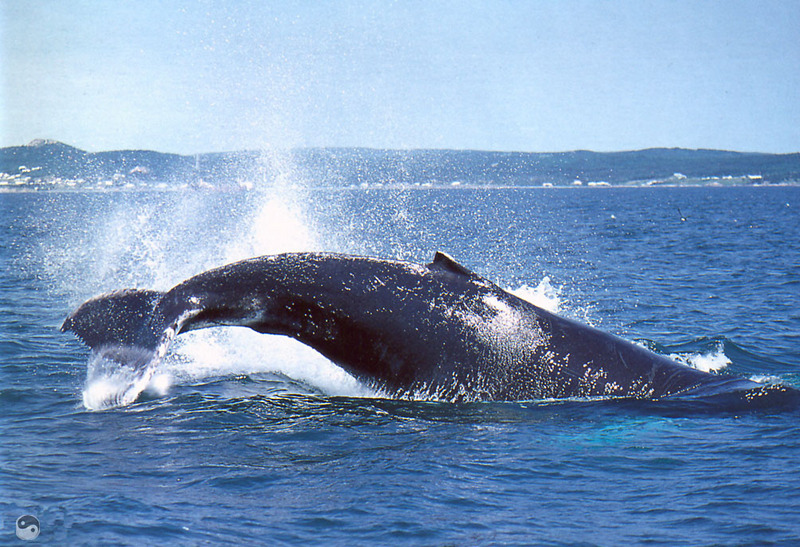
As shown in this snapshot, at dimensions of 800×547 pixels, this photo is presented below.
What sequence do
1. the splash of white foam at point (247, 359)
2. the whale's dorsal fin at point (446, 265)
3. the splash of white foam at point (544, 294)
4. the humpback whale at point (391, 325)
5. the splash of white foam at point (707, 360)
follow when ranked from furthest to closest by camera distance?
the splash of white foam at point (544, 294), the splash of white foam at point (707, 360), the splash of white foam at point (247, 359), the whale's dorsal fin at point (446, 265), the humpback whale at point (391, 325)

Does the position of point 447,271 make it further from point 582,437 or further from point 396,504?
point 396,504

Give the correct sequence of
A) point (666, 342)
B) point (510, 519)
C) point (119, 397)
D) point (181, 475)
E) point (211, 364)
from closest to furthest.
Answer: point (510, 519)
point (181, 475)
point (119, 397)
point (211, 364)
point (666, 342)

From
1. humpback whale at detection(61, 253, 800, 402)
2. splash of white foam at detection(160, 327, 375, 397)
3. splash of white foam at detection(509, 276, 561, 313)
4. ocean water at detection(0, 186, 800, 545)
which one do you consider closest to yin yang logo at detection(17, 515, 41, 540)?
ocean water at detection(0, 186, 800, 545)

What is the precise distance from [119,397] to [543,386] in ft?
11.9

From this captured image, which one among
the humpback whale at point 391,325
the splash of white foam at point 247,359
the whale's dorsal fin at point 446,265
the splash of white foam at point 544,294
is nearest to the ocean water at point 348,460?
the splash of white foam at point 247,359

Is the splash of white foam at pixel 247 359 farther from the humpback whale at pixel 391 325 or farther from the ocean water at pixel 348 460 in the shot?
the humpback whale at pixel 391 325

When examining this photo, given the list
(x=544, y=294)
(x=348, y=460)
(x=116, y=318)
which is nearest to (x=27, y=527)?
(x=348, y=460)

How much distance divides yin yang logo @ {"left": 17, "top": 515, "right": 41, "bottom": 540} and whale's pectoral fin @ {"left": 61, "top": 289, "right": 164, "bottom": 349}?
6.76 ft

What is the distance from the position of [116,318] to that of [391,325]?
7.82ft

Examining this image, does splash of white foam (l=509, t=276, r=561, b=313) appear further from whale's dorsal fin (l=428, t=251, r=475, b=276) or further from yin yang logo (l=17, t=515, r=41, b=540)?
yin yang logo (l=17, t=515, r=41, b=540)

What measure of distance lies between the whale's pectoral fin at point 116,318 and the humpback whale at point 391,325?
1 cm

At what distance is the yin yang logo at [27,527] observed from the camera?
5.04m

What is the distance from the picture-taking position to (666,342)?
45.7ft

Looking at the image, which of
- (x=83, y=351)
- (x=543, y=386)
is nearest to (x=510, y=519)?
(x=543, y=386)
